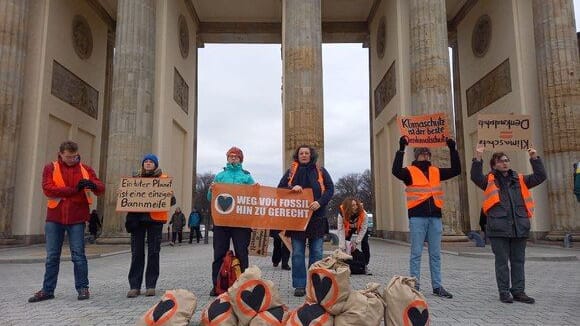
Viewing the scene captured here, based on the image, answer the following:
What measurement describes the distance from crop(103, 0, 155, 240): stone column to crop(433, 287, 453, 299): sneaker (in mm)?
13747

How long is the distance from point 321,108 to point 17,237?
12.6 m

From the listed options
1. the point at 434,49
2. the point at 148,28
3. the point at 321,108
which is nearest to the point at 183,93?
the point at 148,28

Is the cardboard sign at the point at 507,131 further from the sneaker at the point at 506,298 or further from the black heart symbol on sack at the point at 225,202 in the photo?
the black heart symbol on sack at the point at 225,202

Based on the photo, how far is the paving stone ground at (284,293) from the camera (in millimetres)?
4730

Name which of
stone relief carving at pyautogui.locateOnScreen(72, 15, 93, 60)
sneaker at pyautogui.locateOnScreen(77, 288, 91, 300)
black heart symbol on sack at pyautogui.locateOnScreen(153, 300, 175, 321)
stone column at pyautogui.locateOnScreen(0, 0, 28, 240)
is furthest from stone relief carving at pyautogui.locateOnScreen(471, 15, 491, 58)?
black heart symbol on sack at pyautogui.locateOnScreen(153, 300, 175, 321)

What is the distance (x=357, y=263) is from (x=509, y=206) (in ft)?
10.5

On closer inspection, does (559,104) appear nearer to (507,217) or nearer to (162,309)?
(507,217)

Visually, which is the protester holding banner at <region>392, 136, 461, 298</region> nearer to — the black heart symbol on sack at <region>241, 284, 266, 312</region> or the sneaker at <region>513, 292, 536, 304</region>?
the sneaker at <region>513, 292, 536, 304</region>

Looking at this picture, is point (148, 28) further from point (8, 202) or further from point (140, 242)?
point (140, 242)

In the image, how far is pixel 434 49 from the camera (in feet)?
56.6

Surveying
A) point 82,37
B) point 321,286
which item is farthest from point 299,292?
point 82,37

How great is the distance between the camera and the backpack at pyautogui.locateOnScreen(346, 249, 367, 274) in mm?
8401

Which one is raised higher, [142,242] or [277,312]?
[142,242]

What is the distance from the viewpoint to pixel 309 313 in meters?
3.68
